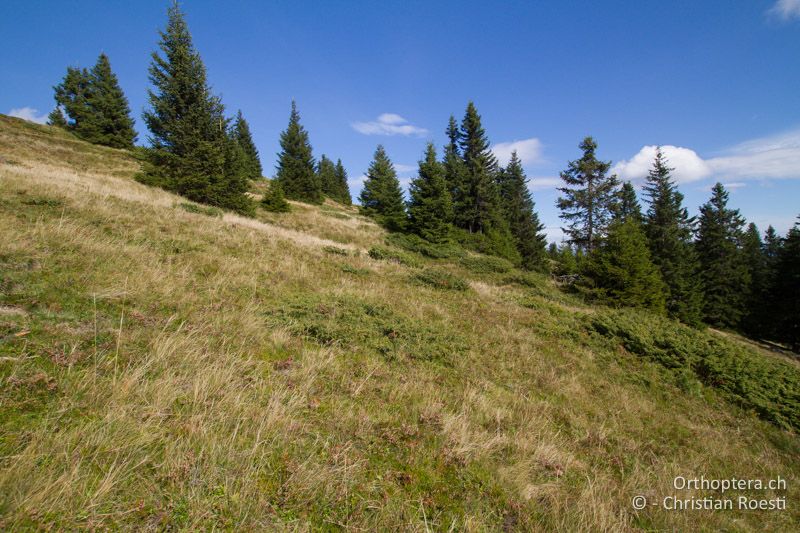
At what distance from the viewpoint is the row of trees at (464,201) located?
1072 inches

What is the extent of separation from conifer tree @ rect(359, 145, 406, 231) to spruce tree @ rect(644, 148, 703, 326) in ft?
84.2

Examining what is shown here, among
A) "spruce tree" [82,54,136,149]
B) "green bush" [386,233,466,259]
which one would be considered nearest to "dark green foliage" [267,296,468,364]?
"green bush" [386,233,466,259]

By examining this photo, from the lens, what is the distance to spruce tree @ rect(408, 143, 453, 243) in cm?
2650

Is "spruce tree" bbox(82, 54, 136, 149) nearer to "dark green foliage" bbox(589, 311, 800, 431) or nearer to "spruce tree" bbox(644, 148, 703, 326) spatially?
"dark green foliage" bbox(589, 311, 800, 431)

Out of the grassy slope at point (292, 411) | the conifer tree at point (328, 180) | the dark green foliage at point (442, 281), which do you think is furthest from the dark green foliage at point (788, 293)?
the conifer tree at point (328, 180)

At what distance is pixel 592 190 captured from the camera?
30.7 m

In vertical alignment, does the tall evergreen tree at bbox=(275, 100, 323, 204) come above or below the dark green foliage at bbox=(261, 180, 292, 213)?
above

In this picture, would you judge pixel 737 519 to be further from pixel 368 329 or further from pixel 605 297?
pixel 605 297

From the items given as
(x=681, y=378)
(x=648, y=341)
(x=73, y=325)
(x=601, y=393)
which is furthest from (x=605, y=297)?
(x=73, y=325)

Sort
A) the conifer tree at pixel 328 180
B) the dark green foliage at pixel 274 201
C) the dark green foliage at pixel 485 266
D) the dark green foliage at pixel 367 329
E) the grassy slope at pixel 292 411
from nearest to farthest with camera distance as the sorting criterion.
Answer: the grassy slope at pixel 292 411 < the dark green foliage at pixel 367 329 < the dark green foliage at pixel 485 266 < the dark green foliage at pixel 274 201 < the conifer tree at pixel 328 180

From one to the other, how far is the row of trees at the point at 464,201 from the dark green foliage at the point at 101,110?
30336mm

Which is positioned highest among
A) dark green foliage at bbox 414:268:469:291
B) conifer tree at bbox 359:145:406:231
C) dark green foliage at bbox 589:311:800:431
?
conifer tree at bbox 359:145:406:231

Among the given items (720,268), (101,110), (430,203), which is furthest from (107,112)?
(720,268)

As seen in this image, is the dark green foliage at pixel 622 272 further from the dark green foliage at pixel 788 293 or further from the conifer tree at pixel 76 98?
the conifer tree at pixel 76 98
